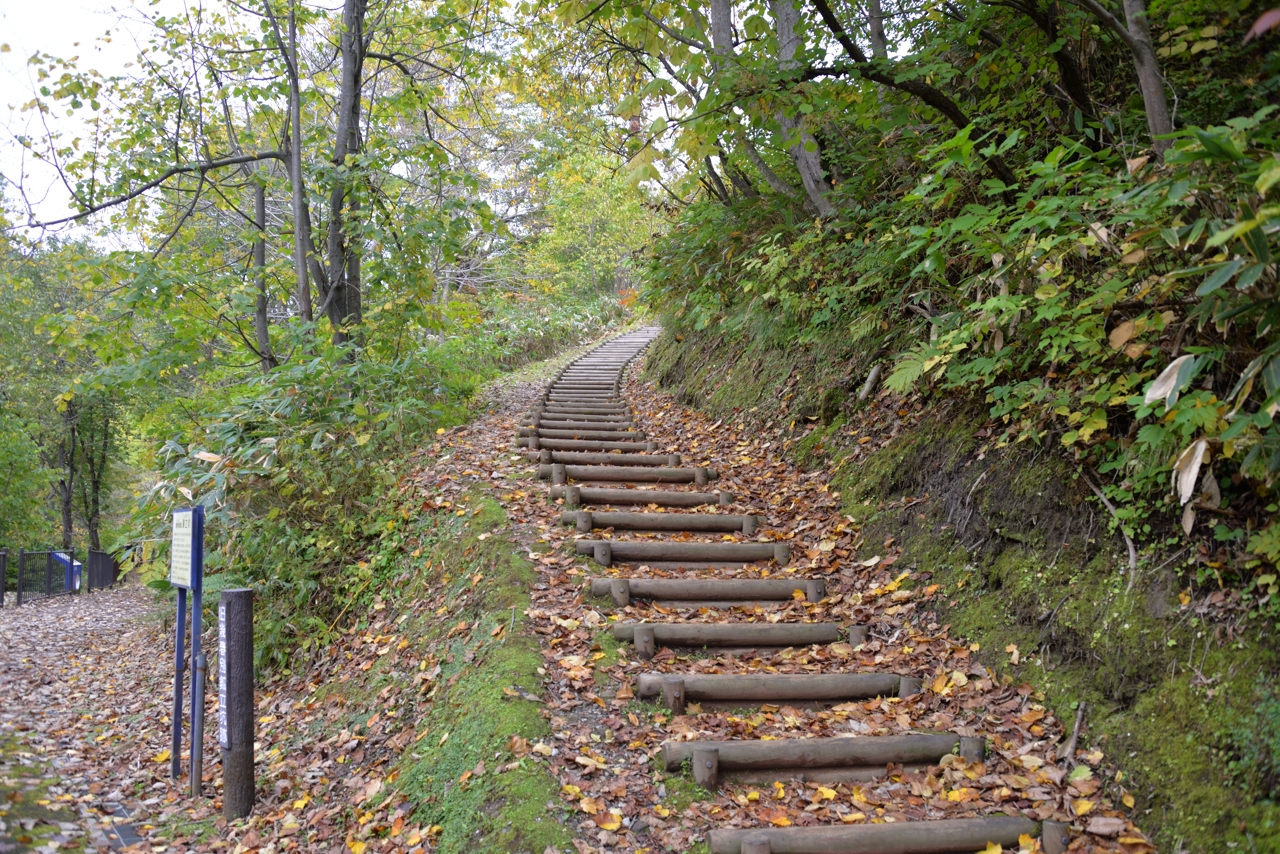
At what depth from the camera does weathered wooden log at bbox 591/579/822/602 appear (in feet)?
17.5

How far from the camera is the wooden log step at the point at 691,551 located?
587cm

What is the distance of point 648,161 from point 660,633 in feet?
9.73

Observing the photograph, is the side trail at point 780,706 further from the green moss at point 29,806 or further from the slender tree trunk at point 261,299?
the slender tree trunk at point 261,299

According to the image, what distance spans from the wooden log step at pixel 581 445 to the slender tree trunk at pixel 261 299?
4109mm

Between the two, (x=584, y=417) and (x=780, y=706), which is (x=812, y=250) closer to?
(x=584, y=417)

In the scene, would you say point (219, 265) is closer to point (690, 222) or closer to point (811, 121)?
point (690, 222)

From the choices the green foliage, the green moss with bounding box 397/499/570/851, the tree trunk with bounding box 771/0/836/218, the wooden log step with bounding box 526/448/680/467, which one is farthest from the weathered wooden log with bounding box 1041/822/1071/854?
the green foliage

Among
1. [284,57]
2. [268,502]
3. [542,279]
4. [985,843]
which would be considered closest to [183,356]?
[268,502]

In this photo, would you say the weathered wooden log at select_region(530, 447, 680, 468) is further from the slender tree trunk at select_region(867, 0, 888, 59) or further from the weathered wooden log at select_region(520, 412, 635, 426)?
the slender tree trunk at select_region(867, 0, 888, 59)

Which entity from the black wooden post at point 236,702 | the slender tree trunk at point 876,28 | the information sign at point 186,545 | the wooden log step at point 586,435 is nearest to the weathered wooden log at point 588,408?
the wooden log step at point 586,435

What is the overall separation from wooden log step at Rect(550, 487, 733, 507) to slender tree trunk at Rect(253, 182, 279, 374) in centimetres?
572

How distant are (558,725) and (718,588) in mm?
1820

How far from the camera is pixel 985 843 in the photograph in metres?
3.18

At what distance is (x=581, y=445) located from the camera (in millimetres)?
8703
